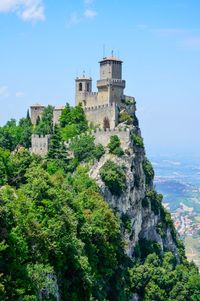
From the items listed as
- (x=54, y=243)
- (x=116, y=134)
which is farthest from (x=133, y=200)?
(x=54, y=243)

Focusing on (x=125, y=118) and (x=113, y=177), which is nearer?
(x=113, y=177)

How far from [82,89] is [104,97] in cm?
319

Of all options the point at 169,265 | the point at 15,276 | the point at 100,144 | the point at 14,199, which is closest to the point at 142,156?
the point at 100,144

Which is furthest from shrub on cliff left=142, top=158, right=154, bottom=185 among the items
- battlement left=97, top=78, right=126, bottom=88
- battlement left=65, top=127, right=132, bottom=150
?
battlement left=97, top=78, right=126, bottom=88

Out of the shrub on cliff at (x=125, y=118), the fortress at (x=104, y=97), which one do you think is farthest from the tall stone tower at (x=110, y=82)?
the shrub on cliff at (x=125, y=118)

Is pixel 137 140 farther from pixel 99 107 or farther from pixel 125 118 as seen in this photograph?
pixel 99 107

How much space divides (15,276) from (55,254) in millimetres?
5675

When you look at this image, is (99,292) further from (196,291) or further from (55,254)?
(196,291)

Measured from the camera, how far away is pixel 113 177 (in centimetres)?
5700

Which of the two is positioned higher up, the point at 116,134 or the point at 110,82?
the point at 110,82

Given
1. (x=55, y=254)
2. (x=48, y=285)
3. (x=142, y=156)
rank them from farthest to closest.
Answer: (x=142, y=156)
(x=55, y=254)
(x=48, y=285)

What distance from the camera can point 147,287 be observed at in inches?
2243

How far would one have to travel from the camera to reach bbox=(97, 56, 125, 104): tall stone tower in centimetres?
6750

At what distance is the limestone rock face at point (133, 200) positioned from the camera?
2263 inches
